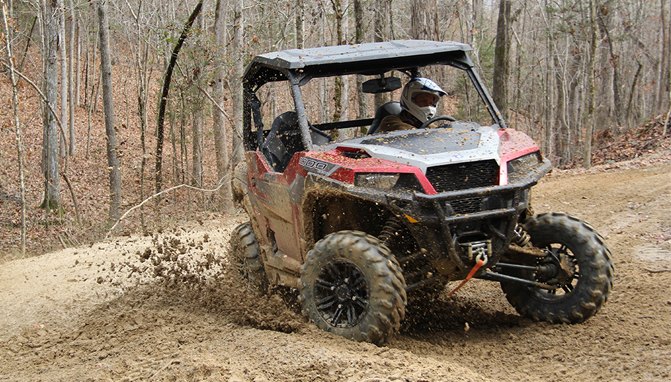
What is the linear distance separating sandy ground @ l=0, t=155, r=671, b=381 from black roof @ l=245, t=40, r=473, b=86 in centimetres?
210

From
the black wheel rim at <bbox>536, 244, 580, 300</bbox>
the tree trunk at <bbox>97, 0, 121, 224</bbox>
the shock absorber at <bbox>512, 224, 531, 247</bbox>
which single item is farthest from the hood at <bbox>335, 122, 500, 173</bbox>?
the tree trunk at <bbox>97, 0, 121, 224</bbox>

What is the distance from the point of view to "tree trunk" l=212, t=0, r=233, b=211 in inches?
755

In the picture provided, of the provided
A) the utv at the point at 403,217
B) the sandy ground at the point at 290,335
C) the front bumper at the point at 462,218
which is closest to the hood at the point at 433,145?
the utv at the point at 403,217

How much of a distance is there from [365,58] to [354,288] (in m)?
2.03

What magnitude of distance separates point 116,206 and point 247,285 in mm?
13756

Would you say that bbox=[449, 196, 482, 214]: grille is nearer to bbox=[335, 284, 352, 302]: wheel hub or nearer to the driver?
bbox=[335, 284, 352, 302]: wheel hub

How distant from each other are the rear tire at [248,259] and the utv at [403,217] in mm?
464

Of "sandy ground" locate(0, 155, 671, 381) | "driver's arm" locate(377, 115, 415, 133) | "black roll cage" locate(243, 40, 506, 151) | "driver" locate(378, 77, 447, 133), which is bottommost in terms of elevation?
"sandy ground" locate(0, 155, 671, 381)

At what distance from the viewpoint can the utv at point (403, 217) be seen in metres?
5.22

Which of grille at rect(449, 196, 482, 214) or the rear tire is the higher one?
grille at rect(449, 196, 482, 214)

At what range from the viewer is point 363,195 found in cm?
527

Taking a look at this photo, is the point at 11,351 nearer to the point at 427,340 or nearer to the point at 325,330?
the point at 325,330

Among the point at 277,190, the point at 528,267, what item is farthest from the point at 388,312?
the point at 277,190

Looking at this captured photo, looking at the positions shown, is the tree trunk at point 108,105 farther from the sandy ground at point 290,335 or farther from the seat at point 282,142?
the seat at point 282,142
